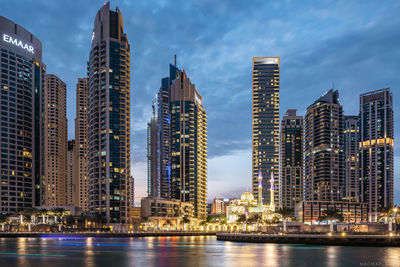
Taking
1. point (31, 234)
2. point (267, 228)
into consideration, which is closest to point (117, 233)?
point (31, 234)

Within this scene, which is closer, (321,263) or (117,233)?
(321,263)

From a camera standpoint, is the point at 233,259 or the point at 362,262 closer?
the point at 362,262

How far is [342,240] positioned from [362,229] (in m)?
46.2

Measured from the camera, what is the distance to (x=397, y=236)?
11781cm

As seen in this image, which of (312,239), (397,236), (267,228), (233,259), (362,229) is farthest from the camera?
(267,228)

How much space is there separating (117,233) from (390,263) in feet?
470

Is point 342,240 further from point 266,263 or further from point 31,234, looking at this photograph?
point 31,234

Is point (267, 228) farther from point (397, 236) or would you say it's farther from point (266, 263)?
point (266, 263)

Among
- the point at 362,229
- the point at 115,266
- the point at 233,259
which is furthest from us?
the point at 362,229

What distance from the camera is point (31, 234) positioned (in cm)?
19925

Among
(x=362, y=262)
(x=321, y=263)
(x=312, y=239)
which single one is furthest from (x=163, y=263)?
(x=312, y=239)

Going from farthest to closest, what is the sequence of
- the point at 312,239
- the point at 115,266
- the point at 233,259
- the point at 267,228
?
the point at 267,228 < the point at 312,239 < the point at 233,259 < the point at 115,266

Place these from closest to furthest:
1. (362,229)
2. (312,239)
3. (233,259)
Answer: (233,259) < (312,239) < (362,229)

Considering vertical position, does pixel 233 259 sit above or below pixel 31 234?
above
